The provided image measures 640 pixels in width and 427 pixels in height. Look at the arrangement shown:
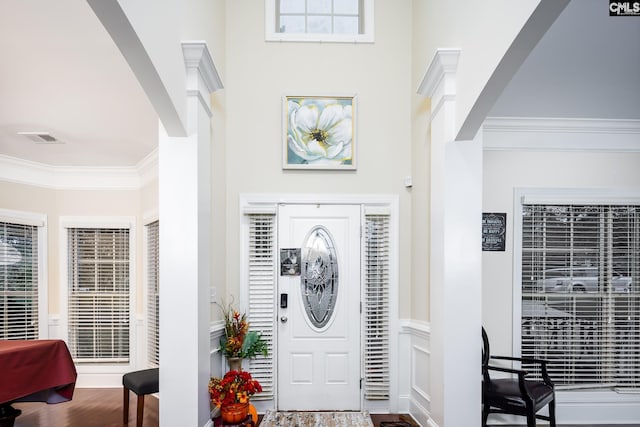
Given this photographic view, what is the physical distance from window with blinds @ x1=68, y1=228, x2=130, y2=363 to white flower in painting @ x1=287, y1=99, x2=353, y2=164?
10.3 feet

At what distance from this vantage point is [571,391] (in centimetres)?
464

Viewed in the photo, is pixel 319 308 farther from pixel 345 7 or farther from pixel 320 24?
pixel 345 7

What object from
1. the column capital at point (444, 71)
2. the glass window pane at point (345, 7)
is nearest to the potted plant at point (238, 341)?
the column capital at point (444, 71)

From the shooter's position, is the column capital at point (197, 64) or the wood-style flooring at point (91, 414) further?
the wood-style flooring at point (91, 414)

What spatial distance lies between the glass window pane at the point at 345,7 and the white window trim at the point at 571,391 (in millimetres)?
2409

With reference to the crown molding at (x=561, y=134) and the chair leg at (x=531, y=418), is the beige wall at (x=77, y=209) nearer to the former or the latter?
the crown molding at (x=561, y=134)

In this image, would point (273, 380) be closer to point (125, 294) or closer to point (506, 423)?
point (506, 423)

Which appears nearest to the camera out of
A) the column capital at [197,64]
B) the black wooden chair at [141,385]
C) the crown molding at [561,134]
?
the column capital at [197,64]

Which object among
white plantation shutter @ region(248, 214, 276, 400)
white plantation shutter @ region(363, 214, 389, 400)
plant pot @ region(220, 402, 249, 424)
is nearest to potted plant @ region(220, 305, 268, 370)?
white plantation shutter @ region(248, 214, 276, 400)

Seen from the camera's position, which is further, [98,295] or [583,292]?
[98,295]

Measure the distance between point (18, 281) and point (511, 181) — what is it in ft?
19.6

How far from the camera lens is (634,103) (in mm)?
4301

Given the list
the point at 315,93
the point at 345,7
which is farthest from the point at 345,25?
the point at 315,93

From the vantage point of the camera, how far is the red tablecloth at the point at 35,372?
4.29m
